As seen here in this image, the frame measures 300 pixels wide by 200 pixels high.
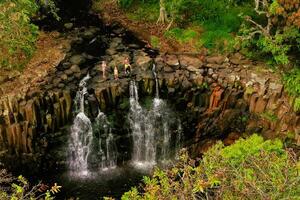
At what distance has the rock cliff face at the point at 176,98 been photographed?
2442 cm

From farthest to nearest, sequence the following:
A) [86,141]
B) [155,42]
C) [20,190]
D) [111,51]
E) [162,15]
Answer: [162,15] < [155,42] < [111,51] < [86,141] < [20,190]

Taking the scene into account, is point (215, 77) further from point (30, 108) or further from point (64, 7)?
point (64, 7)

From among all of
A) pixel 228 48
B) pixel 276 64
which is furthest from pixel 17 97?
pixel 276 64

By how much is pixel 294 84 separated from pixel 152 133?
8.09 m

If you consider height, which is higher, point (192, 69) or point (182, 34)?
point (182, 34)

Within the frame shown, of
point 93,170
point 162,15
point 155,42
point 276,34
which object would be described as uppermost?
point 162,15

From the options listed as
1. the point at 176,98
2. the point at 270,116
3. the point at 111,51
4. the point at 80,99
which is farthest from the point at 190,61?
the point at 80,99

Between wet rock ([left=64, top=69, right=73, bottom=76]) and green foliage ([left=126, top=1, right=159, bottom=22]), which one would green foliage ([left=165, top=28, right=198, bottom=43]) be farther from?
wet rock ([left=64, top=69, right=73, bottom=76])

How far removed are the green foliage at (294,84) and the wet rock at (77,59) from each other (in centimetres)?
1131

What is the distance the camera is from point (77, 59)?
27.5 m

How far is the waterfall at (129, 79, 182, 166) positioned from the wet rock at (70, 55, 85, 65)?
4.15 m

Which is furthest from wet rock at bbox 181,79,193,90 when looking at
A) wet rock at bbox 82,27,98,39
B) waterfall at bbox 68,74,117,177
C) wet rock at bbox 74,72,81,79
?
wet rock at bbox 82,27,98,39

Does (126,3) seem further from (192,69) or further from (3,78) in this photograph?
(3,78)

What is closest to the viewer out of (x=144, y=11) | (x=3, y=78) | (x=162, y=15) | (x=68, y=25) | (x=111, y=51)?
(x=3, y=78)
